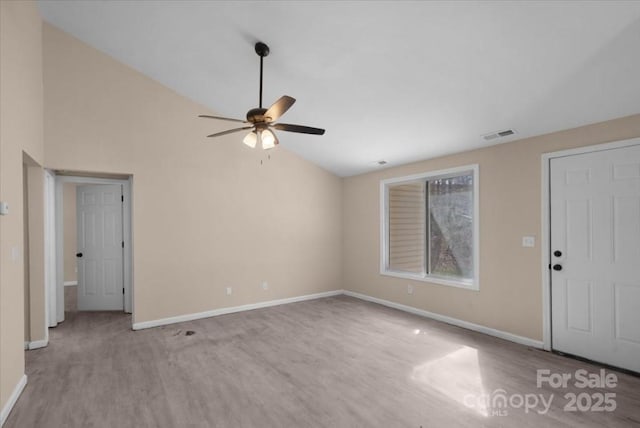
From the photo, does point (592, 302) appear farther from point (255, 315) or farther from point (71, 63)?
point (71, 63)

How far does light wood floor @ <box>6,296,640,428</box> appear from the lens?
237cm

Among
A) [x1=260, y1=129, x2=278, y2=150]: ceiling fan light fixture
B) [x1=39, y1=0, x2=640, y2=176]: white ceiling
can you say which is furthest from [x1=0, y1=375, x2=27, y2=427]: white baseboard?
[x1=39, y1=0, x2=640, y2=176]: white ceiling

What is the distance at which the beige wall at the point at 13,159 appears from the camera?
2.47 metres

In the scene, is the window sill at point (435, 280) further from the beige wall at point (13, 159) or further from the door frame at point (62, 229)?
the beige wall at point (13, 159)

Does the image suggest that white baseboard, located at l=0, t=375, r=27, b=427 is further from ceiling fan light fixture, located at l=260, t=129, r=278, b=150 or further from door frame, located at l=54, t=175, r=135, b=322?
ceiling fan light fixture, located at l=260, t=129, r=278, b=150

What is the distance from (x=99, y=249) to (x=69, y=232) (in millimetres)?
3047

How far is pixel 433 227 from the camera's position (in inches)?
200

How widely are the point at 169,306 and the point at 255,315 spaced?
128 centimetres

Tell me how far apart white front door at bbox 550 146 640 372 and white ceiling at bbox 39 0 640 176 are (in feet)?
1.86

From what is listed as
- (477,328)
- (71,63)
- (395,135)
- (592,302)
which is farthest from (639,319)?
(71,63)

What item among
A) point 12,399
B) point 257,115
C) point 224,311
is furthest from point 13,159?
point 224,311

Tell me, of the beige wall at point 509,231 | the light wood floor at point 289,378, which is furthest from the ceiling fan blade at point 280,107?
the beige wall at point 509,231

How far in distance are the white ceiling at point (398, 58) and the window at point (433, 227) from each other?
60cm

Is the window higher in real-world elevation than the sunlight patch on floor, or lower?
higher
